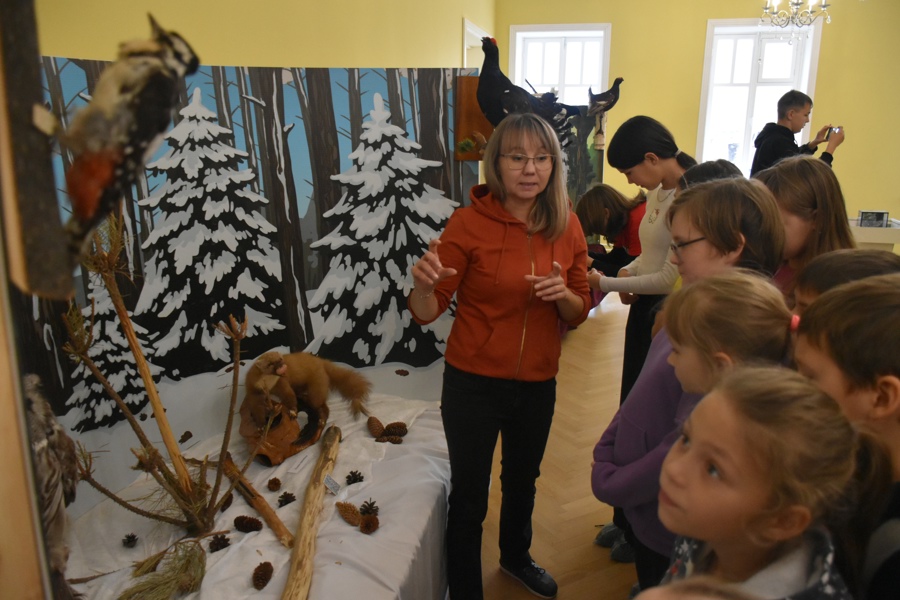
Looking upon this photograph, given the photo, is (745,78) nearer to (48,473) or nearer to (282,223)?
(282,223)

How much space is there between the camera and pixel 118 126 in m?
0.33

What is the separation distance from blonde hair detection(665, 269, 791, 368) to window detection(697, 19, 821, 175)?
7.08 metres

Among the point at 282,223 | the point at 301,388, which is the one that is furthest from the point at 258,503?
the point at 282,223

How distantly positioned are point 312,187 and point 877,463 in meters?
1.78

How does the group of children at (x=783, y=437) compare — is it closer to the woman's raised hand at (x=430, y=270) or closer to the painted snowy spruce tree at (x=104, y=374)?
the woman's raised hand at (x=430, y=270)

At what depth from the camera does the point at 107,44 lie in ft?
3.18

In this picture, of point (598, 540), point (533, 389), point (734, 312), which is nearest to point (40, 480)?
point (734, 312)

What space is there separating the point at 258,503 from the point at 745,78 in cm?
763

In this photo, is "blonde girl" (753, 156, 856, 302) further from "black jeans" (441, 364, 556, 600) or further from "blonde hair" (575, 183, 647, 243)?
"blonde hair" (575, 183, 647, 243)

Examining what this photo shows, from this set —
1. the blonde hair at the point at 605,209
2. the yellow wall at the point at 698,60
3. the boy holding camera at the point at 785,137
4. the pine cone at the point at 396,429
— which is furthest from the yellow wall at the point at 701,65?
the pine cone at the point at 396,429

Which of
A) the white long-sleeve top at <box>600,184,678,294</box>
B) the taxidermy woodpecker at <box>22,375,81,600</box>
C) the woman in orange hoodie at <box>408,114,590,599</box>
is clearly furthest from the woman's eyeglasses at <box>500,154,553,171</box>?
the taxidermy woodpecker at <box>22,375,81,600</box>

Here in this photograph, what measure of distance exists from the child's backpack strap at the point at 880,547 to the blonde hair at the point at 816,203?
2.74 feet

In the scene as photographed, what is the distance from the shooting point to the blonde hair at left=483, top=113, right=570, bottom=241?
1.54m

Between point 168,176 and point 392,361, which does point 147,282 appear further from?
point 392,361
